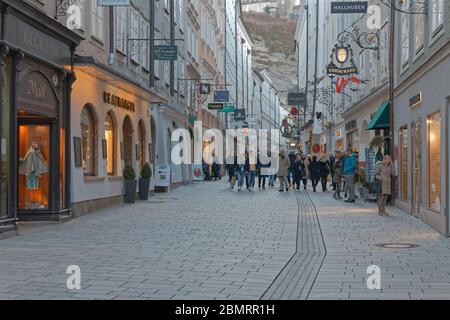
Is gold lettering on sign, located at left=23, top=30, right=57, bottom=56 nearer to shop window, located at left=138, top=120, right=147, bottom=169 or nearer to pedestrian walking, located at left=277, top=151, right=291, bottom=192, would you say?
shop window, located at left=138, top=120, right=147, bottom=169

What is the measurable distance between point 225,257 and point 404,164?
1021 cm

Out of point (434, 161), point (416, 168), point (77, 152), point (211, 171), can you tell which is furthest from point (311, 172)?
point (434, 161)

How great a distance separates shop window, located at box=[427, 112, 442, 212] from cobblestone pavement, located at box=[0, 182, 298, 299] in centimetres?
307

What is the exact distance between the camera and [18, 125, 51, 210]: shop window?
15.2 m

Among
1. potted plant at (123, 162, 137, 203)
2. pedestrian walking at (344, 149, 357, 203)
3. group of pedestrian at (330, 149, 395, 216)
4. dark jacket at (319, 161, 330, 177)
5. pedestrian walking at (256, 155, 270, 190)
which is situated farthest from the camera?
pedestrian walking at (256, 155, 270, 190)

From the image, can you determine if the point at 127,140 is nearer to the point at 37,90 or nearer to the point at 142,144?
the point at 142,144

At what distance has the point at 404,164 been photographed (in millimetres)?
19438

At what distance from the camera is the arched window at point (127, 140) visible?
23852 millimetres

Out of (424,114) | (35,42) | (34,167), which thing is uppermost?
(35,42)

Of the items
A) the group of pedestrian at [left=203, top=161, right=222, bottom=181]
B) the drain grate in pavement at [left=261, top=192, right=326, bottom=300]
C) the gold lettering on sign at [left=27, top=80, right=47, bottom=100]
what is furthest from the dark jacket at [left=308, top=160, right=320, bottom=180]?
the gold lettering on sign at [left=27, top=80, right=47, bottom=100]

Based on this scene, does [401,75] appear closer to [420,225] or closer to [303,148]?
[420,225]

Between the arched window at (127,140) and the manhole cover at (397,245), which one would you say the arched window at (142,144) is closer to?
the arched window at (127,140)
